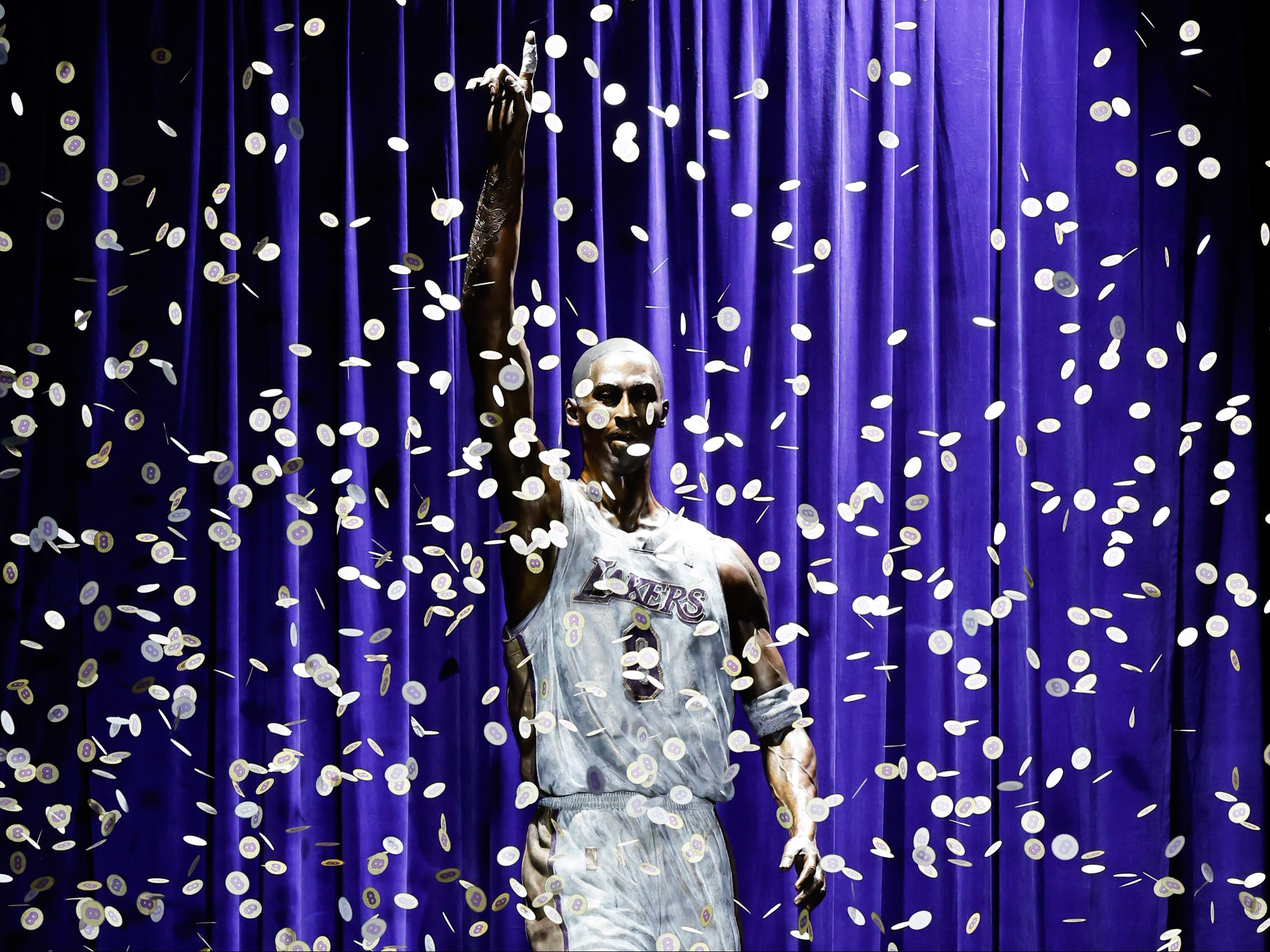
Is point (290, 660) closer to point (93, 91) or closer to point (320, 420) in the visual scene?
point (320, 420)

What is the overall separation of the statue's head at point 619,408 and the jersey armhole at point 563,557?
9 cm

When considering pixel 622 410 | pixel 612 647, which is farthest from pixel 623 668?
pixel 622 410

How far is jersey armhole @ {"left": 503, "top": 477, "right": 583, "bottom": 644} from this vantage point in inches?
104

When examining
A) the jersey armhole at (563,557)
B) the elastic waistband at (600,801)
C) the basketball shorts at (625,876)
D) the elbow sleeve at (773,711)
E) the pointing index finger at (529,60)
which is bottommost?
the basketball shorts at (625,876)

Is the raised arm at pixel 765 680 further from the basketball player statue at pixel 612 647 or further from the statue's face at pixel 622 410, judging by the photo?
the statue's face at pixel 622 410

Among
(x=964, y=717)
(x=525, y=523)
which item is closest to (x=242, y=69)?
(x=525, y=523)

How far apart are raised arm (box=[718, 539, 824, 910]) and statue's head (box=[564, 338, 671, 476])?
0.91ft

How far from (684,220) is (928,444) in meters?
0.72

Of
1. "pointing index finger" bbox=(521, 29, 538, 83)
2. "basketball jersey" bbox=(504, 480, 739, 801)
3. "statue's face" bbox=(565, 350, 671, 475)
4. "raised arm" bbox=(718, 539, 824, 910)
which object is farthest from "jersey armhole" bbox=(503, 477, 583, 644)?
"pointing index finger" bbox=(521, 29, 538, 83)

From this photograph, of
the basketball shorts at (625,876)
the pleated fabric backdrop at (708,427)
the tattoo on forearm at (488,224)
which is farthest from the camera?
the pleated fabric backdrop at (708,427)

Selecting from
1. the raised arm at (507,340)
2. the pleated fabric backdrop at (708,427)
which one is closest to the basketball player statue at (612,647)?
the raised arm at (507,340)

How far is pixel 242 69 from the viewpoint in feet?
9.34

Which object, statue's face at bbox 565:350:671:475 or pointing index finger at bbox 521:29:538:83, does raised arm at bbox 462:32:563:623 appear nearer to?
pointing index finger at bbox 521:29:538:83

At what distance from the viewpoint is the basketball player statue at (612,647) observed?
2.56 metres
